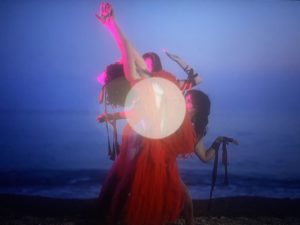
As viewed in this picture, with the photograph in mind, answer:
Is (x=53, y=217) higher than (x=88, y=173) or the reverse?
the reverse

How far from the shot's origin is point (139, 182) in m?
3.31

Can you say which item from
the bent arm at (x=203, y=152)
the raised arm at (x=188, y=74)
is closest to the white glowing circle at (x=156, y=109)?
the raised arm at (x=188, y=74)

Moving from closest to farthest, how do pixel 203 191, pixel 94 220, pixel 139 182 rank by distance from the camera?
pixel 139 182, pixel 94 220, pixel 203 191

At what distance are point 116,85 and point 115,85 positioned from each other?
1 cm

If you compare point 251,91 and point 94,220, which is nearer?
point 94,220

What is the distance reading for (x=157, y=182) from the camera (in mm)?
3342

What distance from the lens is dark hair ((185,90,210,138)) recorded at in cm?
369

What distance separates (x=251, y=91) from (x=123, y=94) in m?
1.48

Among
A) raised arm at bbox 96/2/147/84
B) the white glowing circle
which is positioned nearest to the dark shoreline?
the white glowing circle

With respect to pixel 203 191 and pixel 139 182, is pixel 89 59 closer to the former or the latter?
pixel 139 182

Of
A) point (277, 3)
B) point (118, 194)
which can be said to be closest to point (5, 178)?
point (118, 194)

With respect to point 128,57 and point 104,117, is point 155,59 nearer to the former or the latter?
point 128,57

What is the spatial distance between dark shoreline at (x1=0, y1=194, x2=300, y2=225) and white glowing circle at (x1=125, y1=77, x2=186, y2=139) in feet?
3.08

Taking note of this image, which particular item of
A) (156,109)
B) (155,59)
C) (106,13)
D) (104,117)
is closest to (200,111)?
(156,109)
